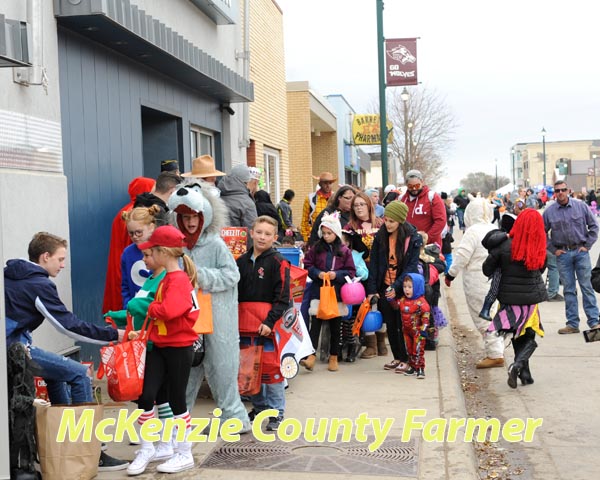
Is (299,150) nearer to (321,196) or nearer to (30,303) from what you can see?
(321,196)

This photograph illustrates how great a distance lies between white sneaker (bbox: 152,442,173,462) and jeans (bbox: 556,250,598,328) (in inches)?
269

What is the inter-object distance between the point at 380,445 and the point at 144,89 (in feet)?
17.4

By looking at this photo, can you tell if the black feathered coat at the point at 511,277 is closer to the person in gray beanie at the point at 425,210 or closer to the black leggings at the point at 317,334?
the black leggings at the point at 317,334

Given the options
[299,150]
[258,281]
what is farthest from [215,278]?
[299,150]

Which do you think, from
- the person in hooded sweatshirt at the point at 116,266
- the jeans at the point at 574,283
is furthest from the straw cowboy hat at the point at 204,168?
the jeans at the point at 574,283

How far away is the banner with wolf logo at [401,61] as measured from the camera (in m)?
17.6

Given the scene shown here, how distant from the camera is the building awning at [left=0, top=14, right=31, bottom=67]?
4469 mm

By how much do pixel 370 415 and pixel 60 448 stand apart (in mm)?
2693

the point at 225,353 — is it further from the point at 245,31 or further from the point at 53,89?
the point at 245,31

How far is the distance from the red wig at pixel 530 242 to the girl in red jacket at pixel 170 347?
381cm

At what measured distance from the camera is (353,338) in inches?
339

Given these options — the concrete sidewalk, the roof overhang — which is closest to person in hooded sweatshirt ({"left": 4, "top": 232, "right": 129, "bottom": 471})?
the concrete sidewalk

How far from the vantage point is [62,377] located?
4957 mm

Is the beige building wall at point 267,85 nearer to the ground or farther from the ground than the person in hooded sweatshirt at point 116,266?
farther from the ground
